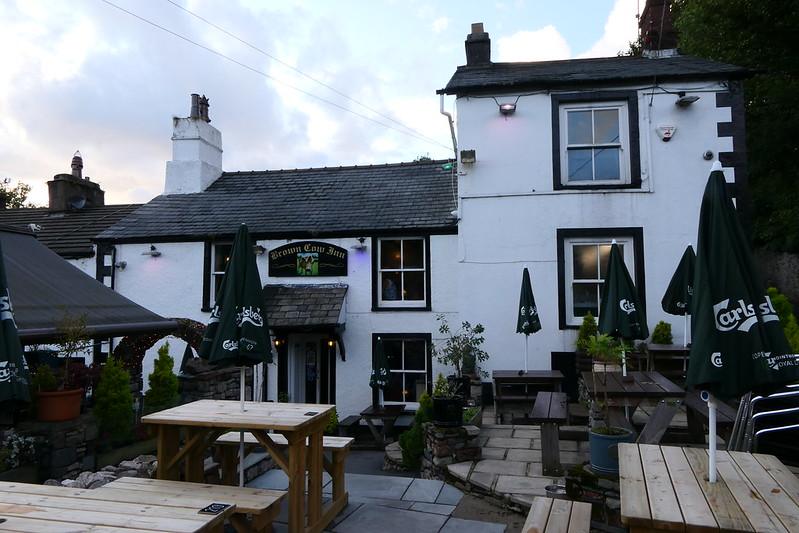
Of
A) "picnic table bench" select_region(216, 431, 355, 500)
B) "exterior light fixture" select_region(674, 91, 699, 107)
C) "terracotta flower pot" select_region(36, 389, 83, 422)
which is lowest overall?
"picnic table bench" select_region(216, 431, 355, 500)

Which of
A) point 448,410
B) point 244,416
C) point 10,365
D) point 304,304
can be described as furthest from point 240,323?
point 304,304

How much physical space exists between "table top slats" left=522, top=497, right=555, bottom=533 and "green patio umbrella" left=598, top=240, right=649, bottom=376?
295 centimetres

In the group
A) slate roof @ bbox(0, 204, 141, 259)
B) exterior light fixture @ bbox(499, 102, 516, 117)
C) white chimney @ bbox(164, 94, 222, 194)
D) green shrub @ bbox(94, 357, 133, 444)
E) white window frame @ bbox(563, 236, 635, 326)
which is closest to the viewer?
green shrub @ bbox(94, 357, 133, 444)

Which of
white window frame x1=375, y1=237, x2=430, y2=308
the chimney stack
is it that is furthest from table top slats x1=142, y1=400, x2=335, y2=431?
the chimney stack

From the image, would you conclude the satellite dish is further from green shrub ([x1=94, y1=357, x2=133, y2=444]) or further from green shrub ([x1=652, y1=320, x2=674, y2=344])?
green shrub ([x1=652, y1=320, x2=674, y2=344])

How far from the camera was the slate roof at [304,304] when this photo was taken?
10641 mm

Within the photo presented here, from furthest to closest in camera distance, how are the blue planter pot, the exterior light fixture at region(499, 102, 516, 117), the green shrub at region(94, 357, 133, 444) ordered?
the exterior light fixture at region(499, 102, 516, 117), the green shrub at region(94, 357, 133, 444), the blue planter pot

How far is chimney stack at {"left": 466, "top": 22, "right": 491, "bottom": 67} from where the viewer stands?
11.8 meters

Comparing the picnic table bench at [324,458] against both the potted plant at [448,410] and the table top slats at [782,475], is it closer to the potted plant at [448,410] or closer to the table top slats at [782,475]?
the potted plant at [448,410]

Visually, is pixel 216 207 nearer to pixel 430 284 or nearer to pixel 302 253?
pixel 302 253

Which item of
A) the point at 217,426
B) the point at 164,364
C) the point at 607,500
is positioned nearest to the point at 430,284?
the point at 164,364

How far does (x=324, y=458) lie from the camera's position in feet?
16.6

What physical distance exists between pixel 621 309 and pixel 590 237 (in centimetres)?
377

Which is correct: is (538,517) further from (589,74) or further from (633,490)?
(589,74)
